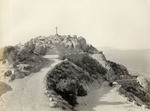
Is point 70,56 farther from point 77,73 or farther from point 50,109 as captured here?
point 50,109

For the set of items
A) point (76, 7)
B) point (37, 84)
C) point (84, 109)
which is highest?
point (76, 7)

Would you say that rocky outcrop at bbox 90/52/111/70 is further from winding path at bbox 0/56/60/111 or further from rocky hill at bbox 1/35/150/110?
winding path at bbox 0/56/60/111

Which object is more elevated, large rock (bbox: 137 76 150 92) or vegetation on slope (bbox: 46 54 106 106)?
vegetation on slope (bbox: 46 54 106 106)

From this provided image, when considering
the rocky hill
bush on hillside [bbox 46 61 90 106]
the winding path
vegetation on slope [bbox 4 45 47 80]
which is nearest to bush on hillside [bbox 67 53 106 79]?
the rocky hill

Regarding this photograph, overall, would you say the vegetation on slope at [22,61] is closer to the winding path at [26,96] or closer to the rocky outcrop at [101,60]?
the winding path at [26,96]

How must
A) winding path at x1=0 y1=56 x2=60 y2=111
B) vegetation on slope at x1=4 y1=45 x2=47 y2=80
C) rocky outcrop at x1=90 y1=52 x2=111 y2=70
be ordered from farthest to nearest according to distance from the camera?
rocky outcrop at x1=90 y1=52 x2=111 y2=70 < vegetation on slope at x1=4 y1=45 x2=47 y2=80 < winding path at x1=0 y1=56 x2=60 y2=111

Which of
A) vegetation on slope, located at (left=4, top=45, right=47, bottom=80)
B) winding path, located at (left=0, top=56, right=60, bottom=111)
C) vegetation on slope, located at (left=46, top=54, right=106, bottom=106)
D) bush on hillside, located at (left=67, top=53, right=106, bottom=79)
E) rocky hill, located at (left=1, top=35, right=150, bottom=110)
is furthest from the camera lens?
bush on hillside, located at (left=67, top=53, right=106, bottom=79)

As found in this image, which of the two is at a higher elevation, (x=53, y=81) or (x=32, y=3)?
(x=32, y=3)

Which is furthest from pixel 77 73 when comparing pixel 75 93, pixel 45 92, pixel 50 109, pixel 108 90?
pixel 50 109

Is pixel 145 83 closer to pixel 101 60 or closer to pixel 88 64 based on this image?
pixel 101 60

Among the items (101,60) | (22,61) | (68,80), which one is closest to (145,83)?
(101,60)

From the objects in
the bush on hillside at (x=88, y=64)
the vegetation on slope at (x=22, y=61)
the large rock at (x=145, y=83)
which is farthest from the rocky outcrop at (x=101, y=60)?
the vegetation on slope at (x=22, y=61)
